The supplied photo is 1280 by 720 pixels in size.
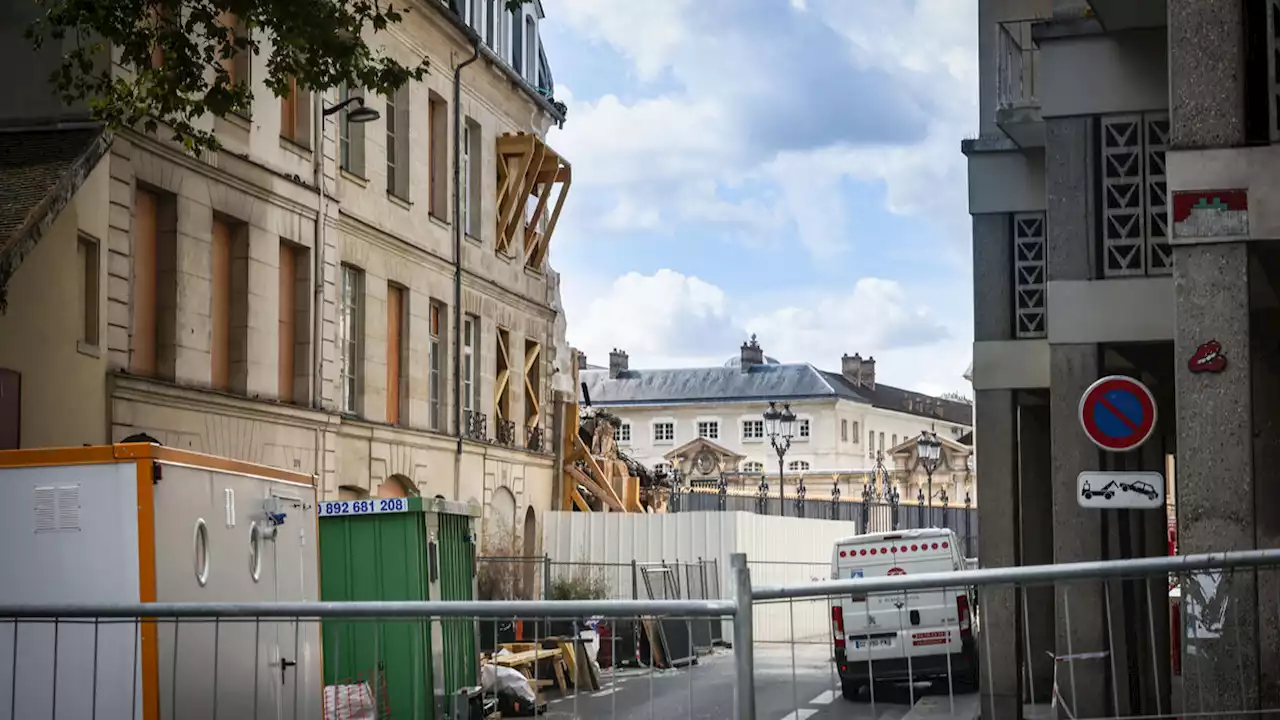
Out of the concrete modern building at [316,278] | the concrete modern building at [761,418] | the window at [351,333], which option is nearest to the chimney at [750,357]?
the concrete modern building at [761,418]

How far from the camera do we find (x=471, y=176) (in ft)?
128

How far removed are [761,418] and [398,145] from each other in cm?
10320

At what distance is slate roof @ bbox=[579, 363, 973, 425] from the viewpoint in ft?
449

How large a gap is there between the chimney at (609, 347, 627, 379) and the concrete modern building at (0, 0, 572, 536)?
10289 cm

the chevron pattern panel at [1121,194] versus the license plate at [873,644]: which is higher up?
the chevron pattern panel at [1121,194]

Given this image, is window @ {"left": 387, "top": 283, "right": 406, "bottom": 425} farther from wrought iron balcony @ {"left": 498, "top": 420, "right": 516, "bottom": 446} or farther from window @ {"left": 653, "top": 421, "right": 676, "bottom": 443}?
window @ {"left": 653, "top": 421, "right": 676, "bottom": 443}

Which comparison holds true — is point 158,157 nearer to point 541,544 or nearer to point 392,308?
point 392,308

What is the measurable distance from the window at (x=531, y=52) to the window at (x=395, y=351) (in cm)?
1036

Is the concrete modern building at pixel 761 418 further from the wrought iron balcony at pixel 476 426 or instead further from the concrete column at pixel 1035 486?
the concrete column at pixel 1035 486

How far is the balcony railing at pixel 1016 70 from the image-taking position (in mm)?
20328

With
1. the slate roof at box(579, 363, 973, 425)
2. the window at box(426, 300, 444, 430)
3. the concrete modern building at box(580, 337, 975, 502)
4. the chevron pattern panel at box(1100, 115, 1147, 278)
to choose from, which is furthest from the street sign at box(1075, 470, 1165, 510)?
the slate roof at box(579, 363, 973, 425)

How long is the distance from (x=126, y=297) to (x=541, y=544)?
19767mm

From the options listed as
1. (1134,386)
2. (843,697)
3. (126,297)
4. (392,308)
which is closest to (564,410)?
(392,308)

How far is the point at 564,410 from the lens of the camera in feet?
146
